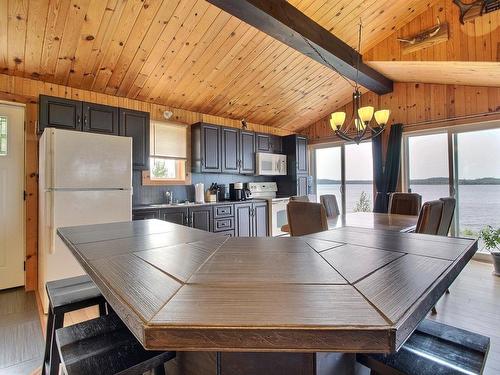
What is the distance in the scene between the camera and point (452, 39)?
3.26 metres

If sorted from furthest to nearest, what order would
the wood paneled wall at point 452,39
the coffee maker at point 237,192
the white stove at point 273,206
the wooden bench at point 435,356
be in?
the white stove at point 273,206 → the coffee maker at point 237,192 → the wood paneled wall at point 452,39 → the wooden bench at point 435,356

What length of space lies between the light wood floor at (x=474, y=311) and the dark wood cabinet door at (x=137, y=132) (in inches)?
69.3

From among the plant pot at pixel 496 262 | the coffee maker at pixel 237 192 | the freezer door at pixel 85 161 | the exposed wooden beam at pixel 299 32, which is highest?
the exposed wooden beam at pixel 299 32

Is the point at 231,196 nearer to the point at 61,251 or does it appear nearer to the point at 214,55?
the point at 214,55

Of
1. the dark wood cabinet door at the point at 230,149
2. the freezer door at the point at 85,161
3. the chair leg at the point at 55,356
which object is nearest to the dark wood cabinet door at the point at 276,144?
the dark wood cabinet door at the point at 230,149

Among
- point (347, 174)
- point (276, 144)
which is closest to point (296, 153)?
point (276, 144)

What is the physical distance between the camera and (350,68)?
3777 mm

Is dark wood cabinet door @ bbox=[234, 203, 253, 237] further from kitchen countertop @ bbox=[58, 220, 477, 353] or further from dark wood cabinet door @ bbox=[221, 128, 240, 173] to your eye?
kitchen countertop @ bbox=[58, 220, 477, 353]

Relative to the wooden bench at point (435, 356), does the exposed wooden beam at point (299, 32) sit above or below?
above

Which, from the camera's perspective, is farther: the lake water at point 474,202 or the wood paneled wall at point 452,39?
the lake water at point 474,202

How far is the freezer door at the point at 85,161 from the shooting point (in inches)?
98.1

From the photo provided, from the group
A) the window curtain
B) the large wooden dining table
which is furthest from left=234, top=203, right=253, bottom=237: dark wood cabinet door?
the large wooden dining table

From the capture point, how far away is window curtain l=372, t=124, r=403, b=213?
180 inches

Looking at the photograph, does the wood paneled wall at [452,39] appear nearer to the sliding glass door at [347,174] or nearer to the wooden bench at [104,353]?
the sliding glass door at [347,174]
